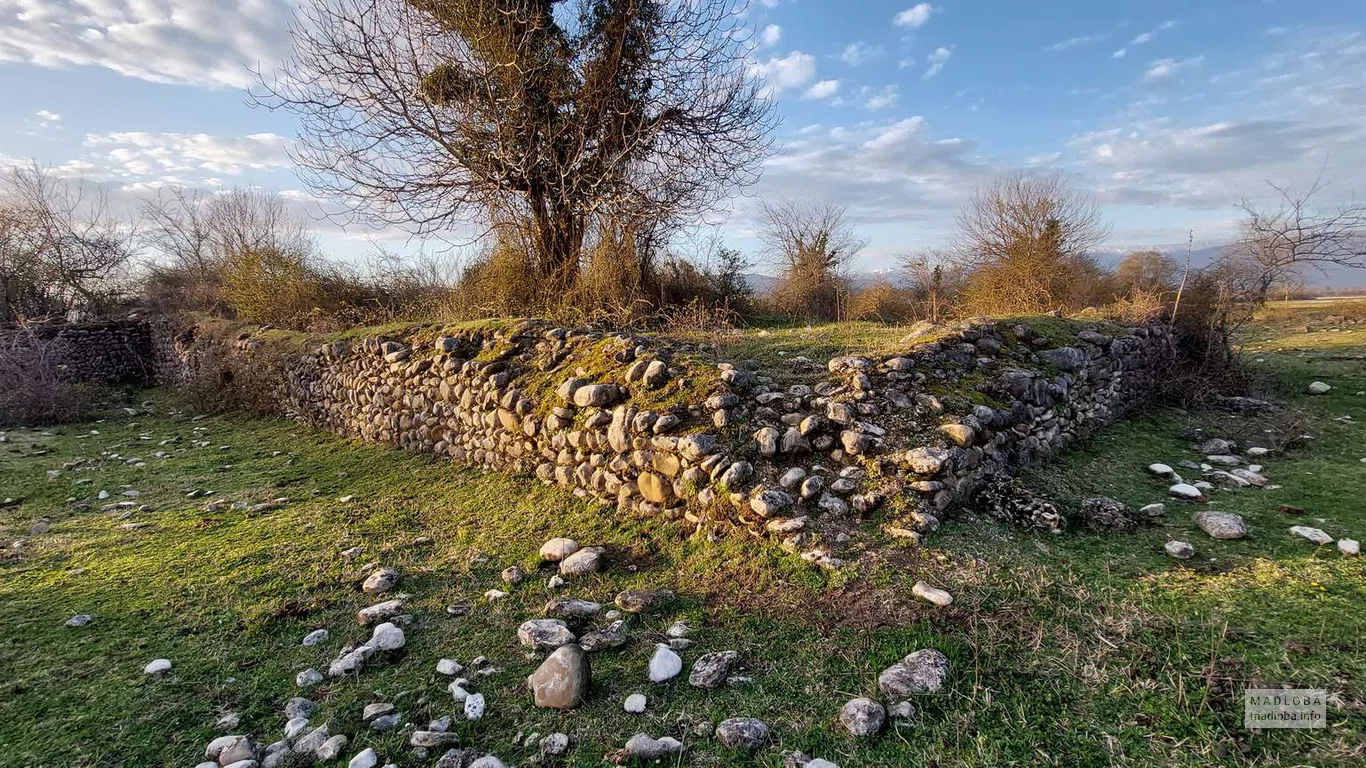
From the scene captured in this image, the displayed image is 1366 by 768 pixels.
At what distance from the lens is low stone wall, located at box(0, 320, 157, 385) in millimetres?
11712

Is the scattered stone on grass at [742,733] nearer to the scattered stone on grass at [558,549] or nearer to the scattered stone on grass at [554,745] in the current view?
the scattered stone on grass at [554,745]

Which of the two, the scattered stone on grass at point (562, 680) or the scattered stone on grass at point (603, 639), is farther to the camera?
the scattered stone on grass at point (603, 639)

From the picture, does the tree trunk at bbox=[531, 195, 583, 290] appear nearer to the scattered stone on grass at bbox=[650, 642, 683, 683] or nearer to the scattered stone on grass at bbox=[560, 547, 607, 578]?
the scattered stone on grass at bbox=[560, 547, 607, 578]

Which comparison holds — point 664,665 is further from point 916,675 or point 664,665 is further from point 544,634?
point 916,675

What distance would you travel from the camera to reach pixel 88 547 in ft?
12.5

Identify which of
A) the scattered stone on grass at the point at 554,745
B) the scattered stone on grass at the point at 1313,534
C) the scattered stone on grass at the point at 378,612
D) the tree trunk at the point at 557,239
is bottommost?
the scattered stone on grass at the point at 554,745

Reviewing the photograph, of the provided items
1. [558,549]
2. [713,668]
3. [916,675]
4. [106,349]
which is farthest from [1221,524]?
[106,349]

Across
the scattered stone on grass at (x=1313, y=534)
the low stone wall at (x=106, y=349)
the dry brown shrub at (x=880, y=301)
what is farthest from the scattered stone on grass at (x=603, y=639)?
the low stone wall at (x=106, y=349)

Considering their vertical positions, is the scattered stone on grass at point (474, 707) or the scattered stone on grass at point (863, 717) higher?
the scattered stone on grass at point (863, 717)
